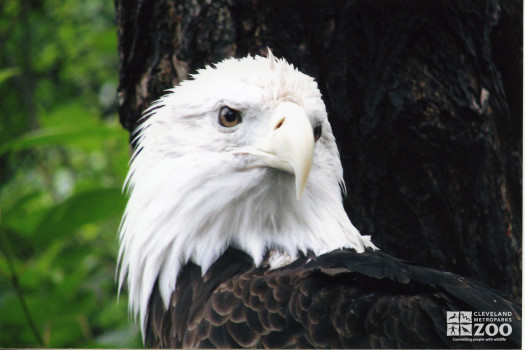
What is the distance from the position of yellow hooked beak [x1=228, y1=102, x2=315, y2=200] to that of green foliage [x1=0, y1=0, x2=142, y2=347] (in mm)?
761

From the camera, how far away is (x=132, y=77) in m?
2.03

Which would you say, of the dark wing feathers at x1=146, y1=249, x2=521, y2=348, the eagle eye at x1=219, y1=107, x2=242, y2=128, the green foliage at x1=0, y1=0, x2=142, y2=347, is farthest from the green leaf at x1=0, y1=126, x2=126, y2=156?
the dark wing feathers at x1=146, y1=249, x2=521, y2=348

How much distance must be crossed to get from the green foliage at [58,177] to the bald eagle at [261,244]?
1.24ft

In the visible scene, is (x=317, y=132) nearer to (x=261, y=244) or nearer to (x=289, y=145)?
(x=289, y=145)

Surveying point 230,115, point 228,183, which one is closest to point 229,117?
point 230,115

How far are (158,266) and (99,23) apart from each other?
74.4 inches

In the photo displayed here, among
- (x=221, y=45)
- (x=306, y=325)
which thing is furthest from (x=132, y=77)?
(x=306, y=325)

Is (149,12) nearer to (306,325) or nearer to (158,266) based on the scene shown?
(158,266)

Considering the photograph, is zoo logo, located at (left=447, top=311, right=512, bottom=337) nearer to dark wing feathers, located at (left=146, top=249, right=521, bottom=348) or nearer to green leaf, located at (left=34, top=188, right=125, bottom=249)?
dark wing feathers, located at (left=146, top=249, right=521, bottom=348)

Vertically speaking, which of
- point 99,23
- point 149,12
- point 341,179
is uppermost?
point 99,23

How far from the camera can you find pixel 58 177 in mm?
2797

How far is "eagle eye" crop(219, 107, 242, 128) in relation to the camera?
1.49 metres

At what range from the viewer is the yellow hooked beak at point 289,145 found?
134cm

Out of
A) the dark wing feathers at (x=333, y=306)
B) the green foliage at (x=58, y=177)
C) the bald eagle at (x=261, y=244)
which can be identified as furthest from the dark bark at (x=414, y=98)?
the green foliage at (x=58, y=177)
